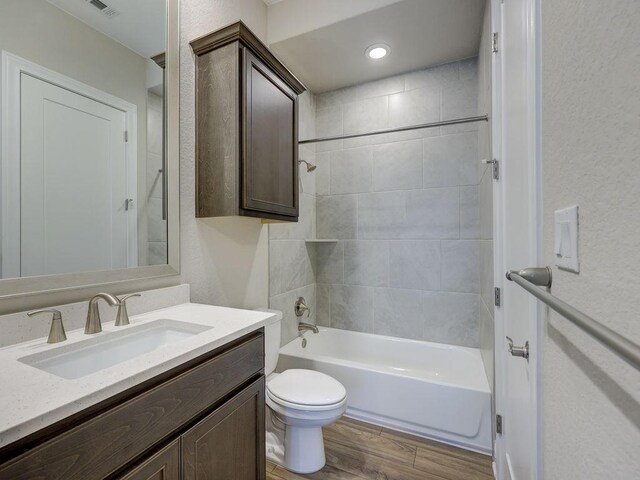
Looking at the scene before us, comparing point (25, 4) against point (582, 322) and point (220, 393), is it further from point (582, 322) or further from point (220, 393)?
point (582, 322)

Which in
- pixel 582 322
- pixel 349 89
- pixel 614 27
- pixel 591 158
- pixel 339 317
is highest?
pixel 349 89

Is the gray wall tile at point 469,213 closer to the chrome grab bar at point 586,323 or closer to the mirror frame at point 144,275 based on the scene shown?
the chrome grab bar at point 586,323

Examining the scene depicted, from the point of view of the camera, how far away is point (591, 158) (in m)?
0.47

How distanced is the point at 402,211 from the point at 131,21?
201 centimetres

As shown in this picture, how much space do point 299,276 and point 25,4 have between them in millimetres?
2014

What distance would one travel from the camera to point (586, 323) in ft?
1.21

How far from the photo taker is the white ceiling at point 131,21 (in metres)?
1.08

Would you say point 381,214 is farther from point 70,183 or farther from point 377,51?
point 70,183

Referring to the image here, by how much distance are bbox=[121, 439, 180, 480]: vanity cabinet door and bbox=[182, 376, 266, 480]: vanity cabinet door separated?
0.03m

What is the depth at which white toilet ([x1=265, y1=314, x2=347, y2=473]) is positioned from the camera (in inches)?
56.4

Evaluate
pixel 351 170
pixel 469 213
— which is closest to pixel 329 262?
pixel 351 170

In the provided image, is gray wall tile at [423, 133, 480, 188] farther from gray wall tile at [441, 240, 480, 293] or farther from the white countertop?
the white countertop

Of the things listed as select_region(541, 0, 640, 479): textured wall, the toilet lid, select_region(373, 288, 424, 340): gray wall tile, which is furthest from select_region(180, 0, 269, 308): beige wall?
select_region(541, 0, 640, 479): textured wall

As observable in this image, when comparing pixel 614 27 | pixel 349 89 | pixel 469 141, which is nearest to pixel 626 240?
pixel 614 27
